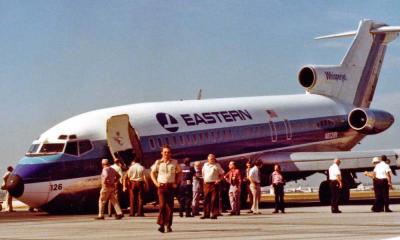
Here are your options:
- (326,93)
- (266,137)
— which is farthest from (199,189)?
(326,93)

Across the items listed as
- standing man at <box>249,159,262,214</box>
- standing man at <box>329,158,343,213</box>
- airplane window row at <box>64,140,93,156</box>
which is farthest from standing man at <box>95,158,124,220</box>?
standing man at <box>329,158,343,213</box>

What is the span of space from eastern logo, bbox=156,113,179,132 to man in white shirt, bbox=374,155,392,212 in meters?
8.02

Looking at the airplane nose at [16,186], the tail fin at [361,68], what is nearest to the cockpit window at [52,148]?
the airplane nose at [16,186]

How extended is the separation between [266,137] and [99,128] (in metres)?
8.29

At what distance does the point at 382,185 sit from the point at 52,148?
10610mm

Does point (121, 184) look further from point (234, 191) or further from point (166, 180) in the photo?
point (166, 180)

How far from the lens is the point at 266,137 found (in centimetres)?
3347

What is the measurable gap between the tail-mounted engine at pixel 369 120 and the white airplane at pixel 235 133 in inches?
1.7

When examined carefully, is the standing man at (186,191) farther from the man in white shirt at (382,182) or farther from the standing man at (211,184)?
the man in white shirt at (382,182)

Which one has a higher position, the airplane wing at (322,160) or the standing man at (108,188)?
the airplane wing at (322,160)

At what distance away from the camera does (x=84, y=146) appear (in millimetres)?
27094

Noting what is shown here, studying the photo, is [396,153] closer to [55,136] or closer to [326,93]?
[326,93]

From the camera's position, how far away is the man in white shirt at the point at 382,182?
23.9 m

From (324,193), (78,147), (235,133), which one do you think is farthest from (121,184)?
(324,193)
